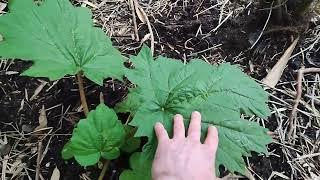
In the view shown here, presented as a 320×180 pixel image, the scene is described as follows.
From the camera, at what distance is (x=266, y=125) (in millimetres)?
1661

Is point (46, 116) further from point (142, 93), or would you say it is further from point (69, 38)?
point (142, 93)

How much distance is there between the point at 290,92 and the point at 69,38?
31.5 inches

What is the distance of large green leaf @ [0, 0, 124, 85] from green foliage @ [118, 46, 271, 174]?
0.11 metres

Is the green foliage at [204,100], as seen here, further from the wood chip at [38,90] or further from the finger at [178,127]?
the wood chip at [38,90]

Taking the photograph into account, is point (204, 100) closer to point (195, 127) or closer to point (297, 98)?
point (195, 127)

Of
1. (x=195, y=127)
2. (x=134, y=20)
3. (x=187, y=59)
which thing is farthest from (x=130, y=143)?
(x=134, y=20)

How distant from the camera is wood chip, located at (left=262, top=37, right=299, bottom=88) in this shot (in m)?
1.74

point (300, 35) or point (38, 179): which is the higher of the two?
point (300, 35)

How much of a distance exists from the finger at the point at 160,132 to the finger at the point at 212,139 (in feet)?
0.38

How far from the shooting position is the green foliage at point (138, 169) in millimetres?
1409

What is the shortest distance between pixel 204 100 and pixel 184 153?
205mm

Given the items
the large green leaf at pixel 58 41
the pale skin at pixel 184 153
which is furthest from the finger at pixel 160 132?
the large green leaf at pixel 58 41

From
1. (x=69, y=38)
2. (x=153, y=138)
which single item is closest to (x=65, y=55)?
(x=69, y=38)

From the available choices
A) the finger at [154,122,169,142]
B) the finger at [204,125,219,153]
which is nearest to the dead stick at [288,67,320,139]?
the finger at [204,125,219,153]
